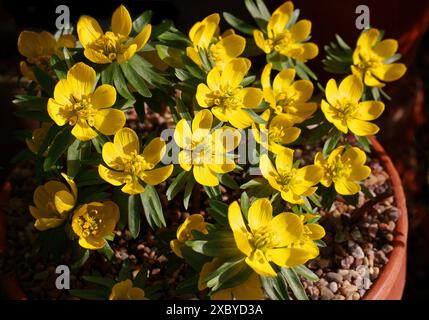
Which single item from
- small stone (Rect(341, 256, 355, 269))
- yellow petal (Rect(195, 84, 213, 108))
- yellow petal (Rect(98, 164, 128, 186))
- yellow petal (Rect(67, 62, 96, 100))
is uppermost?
yellow petal (Rect(67, 62, 96, 100))

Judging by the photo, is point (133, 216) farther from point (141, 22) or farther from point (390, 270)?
point (390, 270)

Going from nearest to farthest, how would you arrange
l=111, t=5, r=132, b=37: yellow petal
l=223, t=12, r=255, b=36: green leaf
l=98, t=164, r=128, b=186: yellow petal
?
l=98, t=164, r=128, b=186: yellow petal, l=111, t=5, r=132, b=37: yellow petal, l=223, t=12, r=255, b=36: green leaf

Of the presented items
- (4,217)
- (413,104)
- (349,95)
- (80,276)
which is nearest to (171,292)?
(80,276)

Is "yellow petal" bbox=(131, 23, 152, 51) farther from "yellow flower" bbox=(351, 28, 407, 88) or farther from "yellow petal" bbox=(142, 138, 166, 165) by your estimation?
"yellow flower" bbox=(351, 28, 407, 88)

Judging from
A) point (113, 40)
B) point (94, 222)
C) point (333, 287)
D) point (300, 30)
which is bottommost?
point (333, 287)

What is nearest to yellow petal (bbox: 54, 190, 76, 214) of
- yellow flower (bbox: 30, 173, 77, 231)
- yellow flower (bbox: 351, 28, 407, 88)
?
yellow flower (bbox: 30, 173, 77, 231)

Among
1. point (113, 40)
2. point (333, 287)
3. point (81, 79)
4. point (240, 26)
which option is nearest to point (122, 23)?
point (113, 40)

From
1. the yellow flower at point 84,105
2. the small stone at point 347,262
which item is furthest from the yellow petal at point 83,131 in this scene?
the small stone at point 347,262
